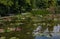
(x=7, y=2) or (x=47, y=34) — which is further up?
(x=7, y=2)

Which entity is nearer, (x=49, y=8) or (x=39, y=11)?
(x=39, y=11)

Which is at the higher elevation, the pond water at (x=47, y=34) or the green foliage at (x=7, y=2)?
the green foliage at (x=7, y=2)

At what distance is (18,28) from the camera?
9539 millimetres

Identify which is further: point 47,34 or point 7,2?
point 7,2

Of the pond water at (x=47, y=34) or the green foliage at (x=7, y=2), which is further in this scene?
the green foliage at (x=7, y=2)

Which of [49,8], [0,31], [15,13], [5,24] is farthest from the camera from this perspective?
[49,8]

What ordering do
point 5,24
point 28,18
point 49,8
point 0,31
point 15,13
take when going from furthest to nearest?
point 49,8 < point 15,13 < point 28,18 < point 5,24 < point 0,31

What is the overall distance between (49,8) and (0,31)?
19.0ft

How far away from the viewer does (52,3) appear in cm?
1440

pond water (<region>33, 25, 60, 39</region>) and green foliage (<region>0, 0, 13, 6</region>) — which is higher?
green foliage (<region>0, 0, 13, 6</region>)

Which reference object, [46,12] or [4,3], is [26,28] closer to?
[4,3]

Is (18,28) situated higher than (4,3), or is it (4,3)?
(4,3)

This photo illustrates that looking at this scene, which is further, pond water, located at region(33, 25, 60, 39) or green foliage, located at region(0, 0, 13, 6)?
green foliage, located at region(0, 0, 13, 6)

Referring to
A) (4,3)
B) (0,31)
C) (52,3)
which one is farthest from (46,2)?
(0,31)
